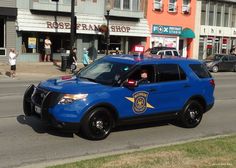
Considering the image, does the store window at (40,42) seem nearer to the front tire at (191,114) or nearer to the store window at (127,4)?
the store window at (127,4)

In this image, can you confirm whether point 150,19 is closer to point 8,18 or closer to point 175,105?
point 8,18

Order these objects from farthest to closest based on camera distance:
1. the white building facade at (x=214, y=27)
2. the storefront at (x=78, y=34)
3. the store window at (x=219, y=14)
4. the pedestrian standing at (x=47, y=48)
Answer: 1. the store window at (x=219, y=14)
2. the white building facade at (x=214, y=27)
3. the pedestrian standing at (x=47, y=48)
4. the storefront at (x=78, y=34)

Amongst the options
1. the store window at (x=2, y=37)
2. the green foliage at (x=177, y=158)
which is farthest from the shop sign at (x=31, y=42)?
the green foliage at (x=177, y=158)

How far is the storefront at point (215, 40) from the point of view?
Result: 45281 millimetres

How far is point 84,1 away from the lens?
33.9 meters

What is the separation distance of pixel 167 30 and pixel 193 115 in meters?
30.4

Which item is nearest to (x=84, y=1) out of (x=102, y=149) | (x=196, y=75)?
(x=196, y=75)

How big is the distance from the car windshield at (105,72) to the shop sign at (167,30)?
29768 millimetres

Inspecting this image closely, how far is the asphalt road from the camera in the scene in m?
7.59

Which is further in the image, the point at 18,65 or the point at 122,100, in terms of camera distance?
the point at 18,65

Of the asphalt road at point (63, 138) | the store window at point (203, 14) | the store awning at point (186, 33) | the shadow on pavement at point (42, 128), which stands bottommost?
the asphalt road at point (63, 138)

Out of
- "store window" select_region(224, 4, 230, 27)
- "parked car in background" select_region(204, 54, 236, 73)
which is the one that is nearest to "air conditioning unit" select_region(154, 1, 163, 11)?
"parked car in background" select_region(204, 54, 236, 73)

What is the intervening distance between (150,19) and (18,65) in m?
13.8

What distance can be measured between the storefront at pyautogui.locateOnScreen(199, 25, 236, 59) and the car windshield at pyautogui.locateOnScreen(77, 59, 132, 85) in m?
36.2
